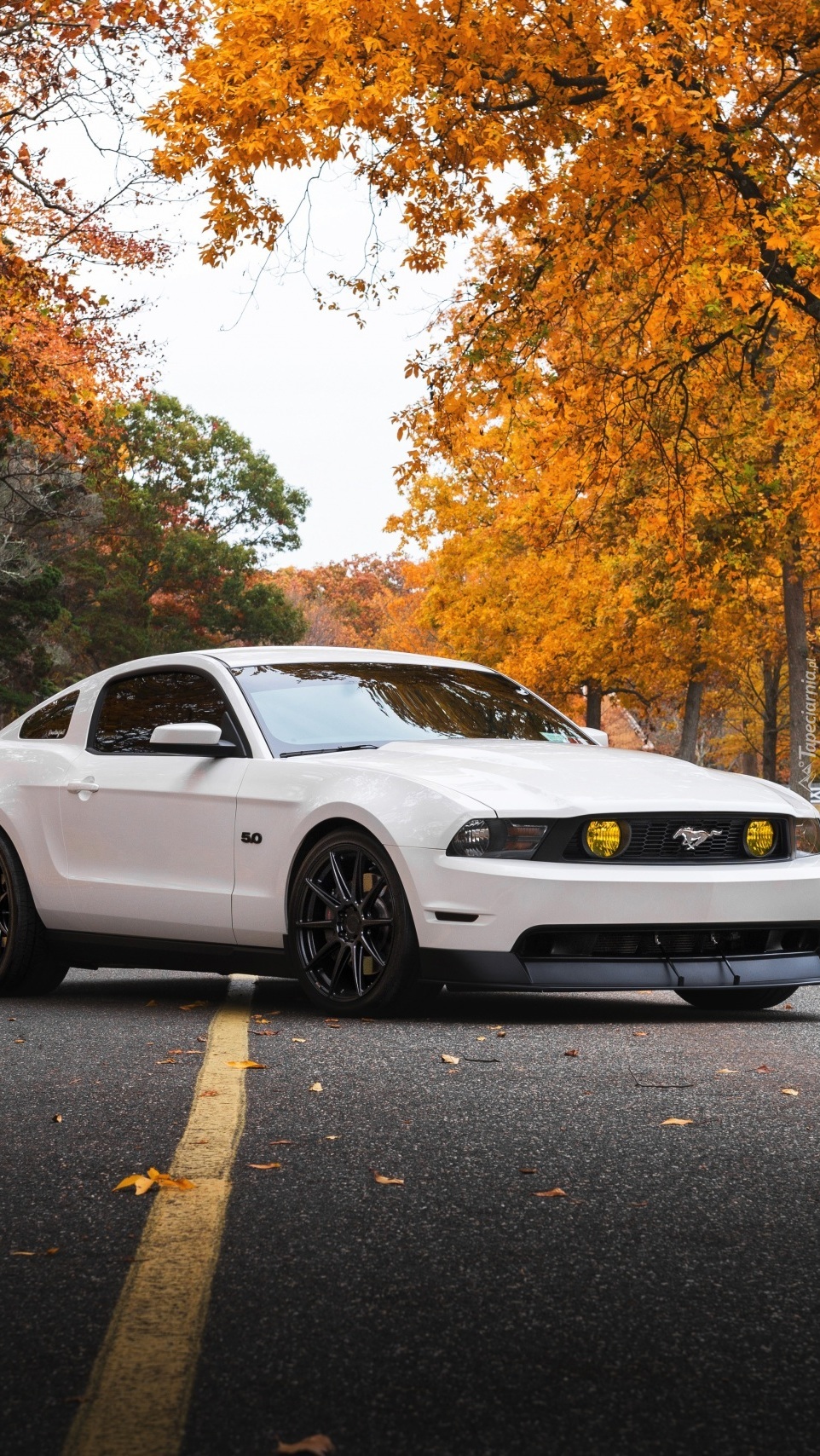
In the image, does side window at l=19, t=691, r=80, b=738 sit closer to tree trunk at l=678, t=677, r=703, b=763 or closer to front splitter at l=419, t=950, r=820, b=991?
front splitter at l=419, t=950, r=820, b=991

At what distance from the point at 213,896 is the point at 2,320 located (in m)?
12.5

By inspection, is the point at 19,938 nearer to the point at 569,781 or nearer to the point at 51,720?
the point at 51,720

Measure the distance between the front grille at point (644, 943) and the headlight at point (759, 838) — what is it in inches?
12.4

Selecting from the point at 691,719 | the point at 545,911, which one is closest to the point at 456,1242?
the point at 545,911

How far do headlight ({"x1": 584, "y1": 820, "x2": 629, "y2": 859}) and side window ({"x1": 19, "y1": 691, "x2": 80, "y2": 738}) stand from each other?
9.79 feet

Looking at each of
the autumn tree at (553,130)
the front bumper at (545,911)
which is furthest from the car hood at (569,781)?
the autumn tree at (553,130)

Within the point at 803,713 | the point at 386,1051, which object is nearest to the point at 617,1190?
the point at 386,1051

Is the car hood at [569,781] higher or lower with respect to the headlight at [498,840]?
higher

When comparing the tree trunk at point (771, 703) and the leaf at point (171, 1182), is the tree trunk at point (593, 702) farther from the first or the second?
the leaf at point (171, 1182)

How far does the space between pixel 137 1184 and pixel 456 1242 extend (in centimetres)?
87

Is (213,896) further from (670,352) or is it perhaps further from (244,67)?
(670,352)

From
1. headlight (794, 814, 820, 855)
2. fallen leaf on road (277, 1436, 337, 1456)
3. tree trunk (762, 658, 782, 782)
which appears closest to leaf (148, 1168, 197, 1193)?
fallen leaf on road (277, 1436, 337, 1456)

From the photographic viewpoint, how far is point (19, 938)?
8.41 metres

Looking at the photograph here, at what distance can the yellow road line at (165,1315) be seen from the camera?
2.57 metres
